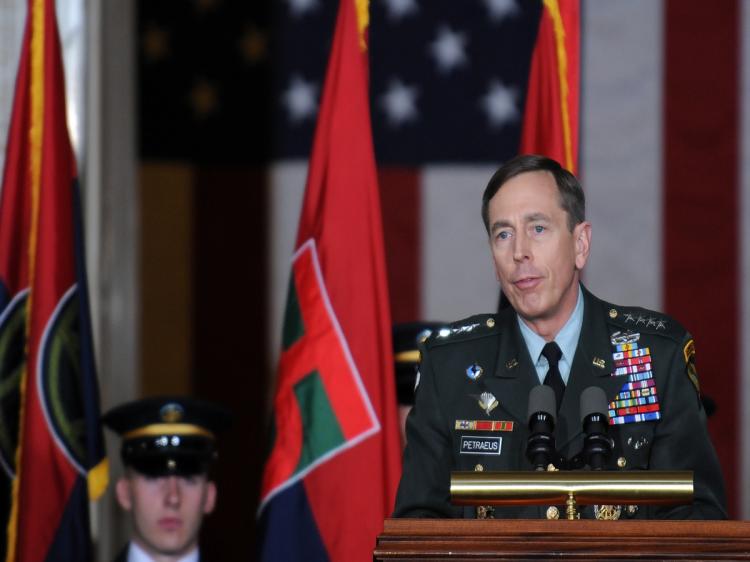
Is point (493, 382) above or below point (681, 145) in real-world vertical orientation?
below

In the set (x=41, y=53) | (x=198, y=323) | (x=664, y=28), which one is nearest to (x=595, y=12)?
(x=664, y=28)

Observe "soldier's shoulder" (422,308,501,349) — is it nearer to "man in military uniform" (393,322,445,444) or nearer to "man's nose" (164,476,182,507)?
"man in military uniform" (393,322,445,444)

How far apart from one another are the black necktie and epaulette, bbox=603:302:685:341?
129 millimetres

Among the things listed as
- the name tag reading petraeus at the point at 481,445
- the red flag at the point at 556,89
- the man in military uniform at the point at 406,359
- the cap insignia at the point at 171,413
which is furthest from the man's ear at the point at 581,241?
the cap insignia at the point at 171,413

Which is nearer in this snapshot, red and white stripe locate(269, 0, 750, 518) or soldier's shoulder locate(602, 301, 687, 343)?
soldier's shoulder locate(602, 301, 687, 343)

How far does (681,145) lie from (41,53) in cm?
269

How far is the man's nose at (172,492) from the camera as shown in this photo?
380cm

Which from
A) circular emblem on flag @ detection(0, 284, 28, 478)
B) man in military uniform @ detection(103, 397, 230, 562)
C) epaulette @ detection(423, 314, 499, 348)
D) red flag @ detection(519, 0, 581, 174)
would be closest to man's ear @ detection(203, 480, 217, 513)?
man in military uniform @ detection(103, 397, 230, 562)

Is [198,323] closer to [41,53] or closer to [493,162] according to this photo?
[493,162]

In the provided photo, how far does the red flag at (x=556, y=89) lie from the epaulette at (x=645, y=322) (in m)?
1.01

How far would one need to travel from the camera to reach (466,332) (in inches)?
99.1

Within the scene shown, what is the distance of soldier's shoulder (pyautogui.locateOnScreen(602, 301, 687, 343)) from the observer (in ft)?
7.90

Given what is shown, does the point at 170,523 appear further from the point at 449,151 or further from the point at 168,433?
the point at 449,151

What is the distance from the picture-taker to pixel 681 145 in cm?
550
